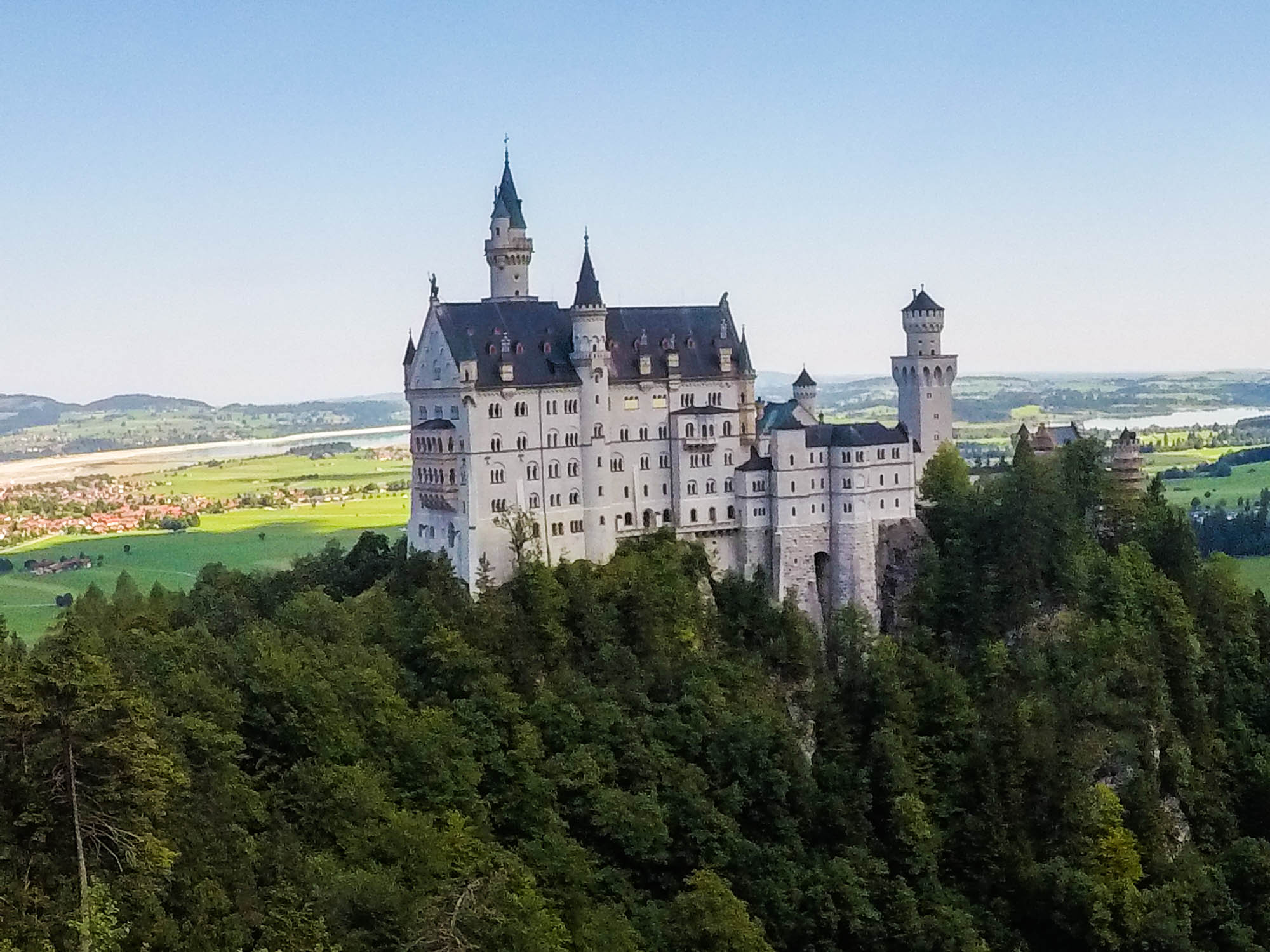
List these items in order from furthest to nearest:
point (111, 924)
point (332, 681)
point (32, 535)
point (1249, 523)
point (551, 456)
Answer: point (32, 535) → point (1249, 523) → point (551, 456) → point (332, 681) → point (111, 924)

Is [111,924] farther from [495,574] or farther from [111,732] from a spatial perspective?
[495,574]

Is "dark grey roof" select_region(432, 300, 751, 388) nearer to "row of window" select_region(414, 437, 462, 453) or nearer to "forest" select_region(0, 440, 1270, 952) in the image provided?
"row of window" select_region(414, 437, 462, 453)

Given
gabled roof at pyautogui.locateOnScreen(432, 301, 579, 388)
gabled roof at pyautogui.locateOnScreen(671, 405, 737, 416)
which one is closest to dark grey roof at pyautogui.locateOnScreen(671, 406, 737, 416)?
gabled roof at pyautogui.locateOnScreen(671, 405, 737, 416)

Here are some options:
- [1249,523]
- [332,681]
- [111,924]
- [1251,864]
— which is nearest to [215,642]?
[332,681]

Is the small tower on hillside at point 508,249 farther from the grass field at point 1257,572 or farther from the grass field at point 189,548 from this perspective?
the grass field at point 1257,572

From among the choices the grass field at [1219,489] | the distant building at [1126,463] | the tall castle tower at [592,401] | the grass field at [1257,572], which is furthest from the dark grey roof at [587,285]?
the grass field at [1219,489]
